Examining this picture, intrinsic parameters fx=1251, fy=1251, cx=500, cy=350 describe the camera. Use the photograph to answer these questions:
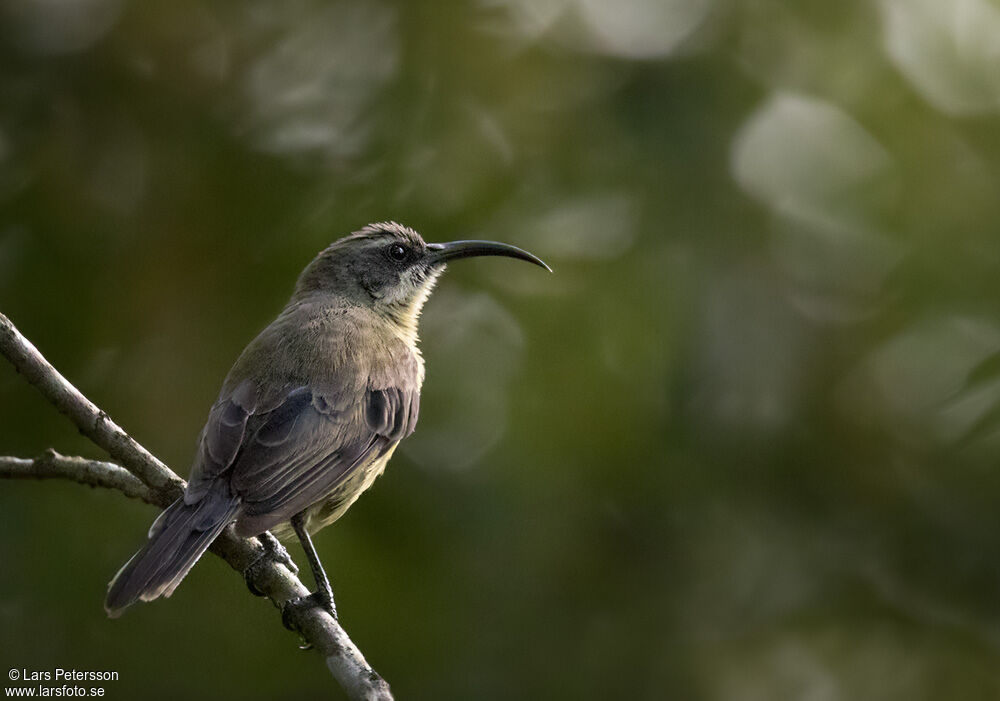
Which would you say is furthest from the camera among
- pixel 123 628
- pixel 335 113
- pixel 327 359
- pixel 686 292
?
pixel 335 113

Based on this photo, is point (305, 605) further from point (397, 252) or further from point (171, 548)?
point (397, 252)

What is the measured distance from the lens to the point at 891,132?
7414 millimetres

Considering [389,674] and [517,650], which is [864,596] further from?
[389,674]

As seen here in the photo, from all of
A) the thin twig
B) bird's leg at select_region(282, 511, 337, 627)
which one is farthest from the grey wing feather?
bird's leg at select_region(282, 511, 337, 627)

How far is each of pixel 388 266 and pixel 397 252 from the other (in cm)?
11

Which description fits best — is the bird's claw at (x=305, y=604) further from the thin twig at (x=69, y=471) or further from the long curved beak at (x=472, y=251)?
the long curved beak at (x=472, y=251)

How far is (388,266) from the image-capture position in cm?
657

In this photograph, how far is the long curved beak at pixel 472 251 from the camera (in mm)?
6578

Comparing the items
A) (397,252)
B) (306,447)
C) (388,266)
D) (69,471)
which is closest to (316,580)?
(306,447)

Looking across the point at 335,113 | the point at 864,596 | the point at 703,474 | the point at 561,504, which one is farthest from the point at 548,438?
the point at 335,113

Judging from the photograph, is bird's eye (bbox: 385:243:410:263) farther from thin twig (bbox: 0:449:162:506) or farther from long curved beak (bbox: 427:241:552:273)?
thin twig (bbox: 0:449:162:506)

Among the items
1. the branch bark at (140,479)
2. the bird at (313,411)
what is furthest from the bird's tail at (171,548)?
the branch bark at (140,479)

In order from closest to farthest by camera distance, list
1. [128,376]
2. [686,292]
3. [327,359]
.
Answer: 1. [327,359]
2. [128,376]
3. [686,292]

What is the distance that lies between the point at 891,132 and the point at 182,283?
166 inches
